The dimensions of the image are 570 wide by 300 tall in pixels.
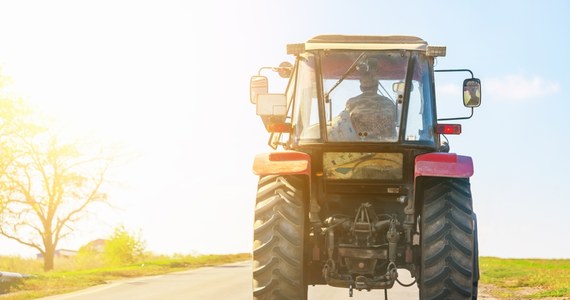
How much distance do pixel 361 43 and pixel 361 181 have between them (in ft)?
5.07

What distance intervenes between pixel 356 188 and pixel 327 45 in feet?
5.24

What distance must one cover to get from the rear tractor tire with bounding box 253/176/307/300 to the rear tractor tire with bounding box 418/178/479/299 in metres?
1.30

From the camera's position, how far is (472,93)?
1011 cm

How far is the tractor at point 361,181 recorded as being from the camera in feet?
29.7

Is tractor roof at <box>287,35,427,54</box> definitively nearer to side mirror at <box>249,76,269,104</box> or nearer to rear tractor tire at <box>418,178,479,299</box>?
side mirror at <box>249,76,269,104</box>

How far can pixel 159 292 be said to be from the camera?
18.2 metres

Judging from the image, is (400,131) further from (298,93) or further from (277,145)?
(277,145)

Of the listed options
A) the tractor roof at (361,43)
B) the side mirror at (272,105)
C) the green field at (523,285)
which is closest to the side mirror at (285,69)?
the tractor roof at (361,43)

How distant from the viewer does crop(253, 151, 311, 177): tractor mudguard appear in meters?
9.06

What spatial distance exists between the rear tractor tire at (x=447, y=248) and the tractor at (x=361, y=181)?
0.01m

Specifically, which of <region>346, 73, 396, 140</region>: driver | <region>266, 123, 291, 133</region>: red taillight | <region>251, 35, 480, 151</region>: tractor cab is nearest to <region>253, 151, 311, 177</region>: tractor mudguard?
<region>251, 35, 480, 151</region>: tractor cab

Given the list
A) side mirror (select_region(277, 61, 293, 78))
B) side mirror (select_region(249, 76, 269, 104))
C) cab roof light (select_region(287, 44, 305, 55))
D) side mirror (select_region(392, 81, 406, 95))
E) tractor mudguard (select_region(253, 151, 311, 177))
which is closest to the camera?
tractor mudguard (select_region(253, 151, 311, 177))

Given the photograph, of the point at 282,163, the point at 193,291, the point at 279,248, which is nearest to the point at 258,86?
the point at 282,163

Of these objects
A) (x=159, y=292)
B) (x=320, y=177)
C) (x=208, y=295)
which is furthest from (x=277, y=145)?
(x=159, y=292)
